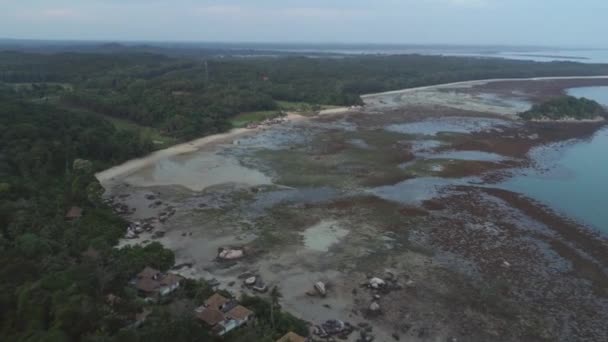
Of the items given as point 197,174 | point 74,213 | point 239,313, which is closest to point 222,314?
point 239,313

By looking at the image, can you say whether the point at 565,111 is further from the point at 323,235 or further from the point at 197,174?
the point at 197,174

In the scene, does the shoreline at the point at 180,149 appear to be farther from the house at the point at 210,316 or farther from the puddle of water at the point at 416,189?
the house at the point at 210,316

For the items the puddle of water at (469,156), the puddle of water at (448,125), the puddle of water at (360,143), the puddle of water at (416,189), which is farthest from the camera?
the puddle of water at (448,125)

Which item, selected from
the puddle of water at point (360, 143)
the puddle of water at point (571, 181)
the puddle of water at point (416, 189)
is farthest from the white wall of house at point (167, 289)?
the puddle of water at point (360, 143)

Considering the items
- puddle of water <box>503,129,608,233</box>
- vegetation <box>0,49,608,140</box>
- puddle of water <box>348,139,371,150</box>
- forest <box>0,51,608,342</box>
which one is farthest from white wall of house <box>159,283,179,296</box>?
puddle of water <box>348,139,371,150</box>

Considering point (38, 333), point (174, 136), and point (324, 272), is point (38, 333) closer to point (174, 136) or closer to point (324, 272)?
point (324, 272)

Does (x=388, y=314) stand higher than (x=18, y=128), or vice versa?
(x=18, y=128)

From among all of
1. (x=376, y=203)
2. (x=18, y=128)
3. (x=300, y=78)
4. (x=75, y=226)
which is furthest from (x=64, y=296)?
(x=300, y=78)
